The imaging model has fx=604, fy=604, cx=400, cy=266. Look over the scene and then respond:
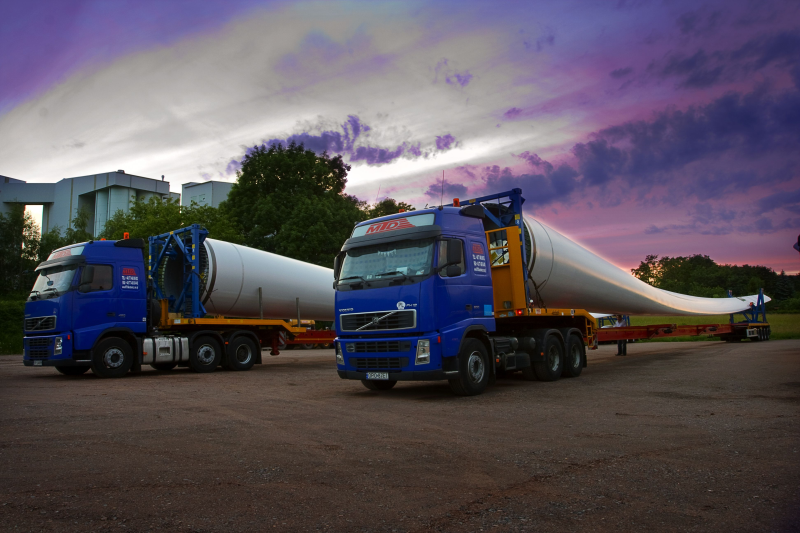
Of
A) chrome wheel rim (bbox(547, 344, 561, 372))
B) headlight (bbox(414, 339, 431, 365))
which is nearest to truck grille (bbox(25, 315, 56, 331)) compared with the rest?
headlight (bbox(414, 339, 431, 365))

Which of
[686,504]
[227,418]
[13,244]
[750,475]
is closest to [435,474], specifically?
[686,504]

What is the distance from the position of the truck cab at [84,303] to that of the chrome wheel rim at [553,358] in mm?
10290

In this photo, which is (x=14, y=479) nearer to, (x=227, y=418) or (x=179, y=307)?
(x=227, y=418)

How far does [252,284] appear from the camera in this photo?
18.2 m

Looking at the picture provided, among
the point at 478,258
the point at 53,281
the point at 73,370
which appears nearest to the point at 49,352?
Result: the point at 53,281

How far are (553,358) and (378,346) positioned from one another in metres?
4.95

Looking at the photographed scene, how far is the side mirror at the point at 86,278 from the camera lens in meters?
14.7

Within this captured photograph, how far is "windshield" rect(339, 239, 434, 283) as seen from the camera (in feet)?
33.5

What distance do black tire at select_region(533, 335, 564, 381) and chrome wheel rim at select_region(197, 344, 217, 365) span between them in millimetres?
9049

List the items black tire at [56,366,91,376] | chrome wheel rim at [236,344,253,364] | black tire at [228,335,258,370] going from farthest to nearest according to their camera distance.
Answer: chrome wheel rim at [236,344,253,364] < black tire at [228,335,258,370] < black tire at [56,366,91,376]

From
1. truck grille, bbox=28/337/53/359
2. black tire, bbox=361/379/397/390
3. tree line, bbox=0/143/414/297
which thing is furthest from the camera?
tree line, bbox=0/143/414/297

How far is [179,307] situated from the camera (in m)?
17.0

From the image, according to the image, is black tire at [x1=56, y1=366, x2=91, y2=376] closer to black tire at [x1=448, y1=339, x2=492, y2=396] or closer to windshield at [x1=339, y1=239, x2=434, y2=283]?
windshield at [x1=339, y1=239, x2=434, y2=283]

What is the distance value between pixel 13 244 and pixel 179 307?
43.9 metres
